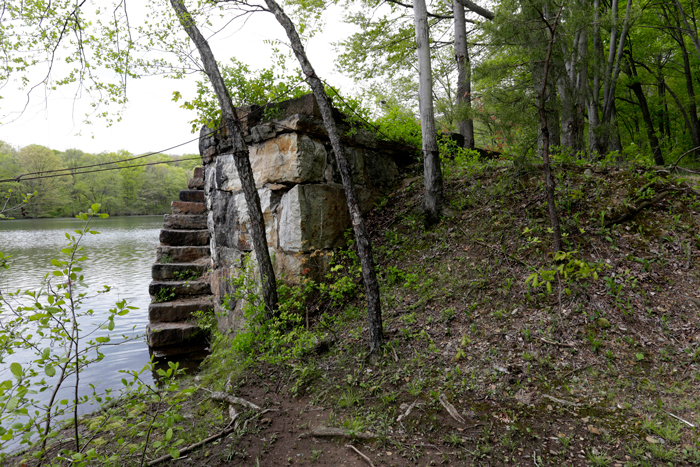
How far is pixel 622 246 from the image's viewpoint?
3416 millimetres

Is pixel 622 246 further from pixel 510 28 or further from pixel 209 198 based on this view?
pixel 209 198

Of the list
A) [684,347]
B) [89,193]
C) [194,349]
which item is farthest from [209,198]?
[89,193]

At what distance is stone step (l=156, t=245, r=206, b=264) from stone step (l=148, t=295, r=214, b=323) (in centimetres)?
113

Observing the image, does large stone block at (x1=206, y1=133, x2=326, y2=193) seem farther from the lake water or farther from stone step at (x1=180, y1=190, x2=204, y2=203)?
stone step at (x1=180, y1=190, x2=204, y2=203)

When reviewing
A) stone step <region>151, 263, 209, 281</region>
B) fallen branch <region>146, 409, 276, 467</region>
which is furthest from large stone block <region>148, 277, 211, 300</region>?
fallen branch <region>146, 409, 276, 467</region>

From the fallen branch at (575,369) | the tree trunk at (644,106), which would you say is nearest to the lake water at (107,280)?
the fallen branch at (575,369)

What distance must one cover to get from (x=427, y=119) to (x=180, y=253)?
5806mm

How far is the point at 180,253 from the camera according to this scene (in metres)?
7.36

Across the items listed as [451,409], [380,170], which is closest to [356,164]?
[380,170]

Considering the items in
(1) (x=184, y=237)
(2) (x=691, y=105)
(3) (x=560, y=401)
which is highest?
(2) (x=691, y=105)

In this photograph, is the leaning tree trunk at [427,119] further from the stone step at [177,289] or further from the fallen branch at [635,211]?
the stone step at [177,289]

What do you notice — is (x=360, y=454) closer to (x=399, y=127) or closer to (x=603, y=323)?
(x=603, y=323)

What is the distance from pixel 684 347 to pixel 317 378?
3013mm

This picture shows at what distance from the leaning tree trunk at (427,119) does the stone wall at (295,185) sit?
995 mm
